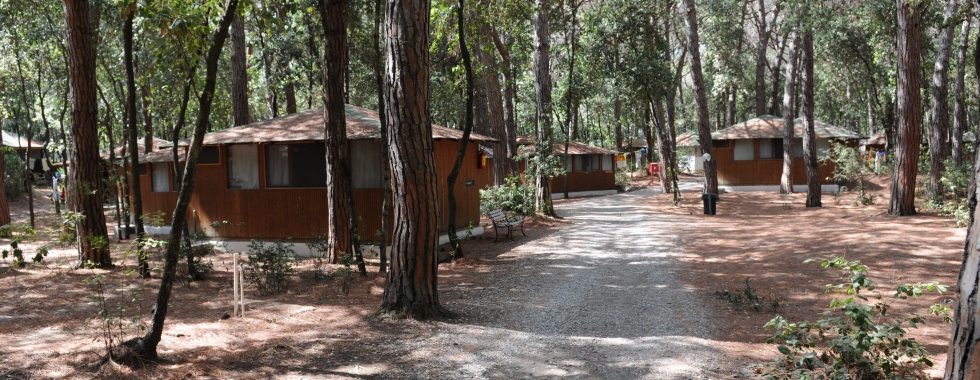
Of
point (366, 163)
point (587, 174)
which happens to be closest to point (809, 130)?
point (587, 174)

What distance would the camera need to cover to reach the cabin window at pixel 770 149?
28.5 metres

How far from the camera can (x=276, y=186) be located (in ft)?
44.0

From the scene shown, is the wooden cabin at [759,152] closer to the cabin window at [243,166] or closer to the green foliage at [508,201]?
the green foliage at [508,201]

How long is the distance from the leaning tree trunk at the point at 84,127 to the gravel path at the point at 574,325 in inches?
229

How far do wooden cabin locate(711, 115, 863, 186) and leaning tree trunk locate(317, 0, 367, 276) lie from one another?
2013 centimetres

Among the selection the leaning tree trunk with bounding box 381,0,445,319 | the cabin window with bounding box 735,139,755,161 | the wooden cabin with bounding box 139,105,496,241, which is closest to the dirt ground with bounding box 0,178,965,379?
the leaning tree trunk with bounding box 381,0,445,319

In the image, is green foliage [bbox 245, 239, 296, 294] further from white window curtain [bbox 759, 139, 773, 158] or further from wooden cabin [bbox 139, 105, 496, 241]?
white window curtain [bbox 759, 139, 773, 158]

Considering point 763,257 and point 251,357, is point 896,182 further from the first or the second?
point 251,357

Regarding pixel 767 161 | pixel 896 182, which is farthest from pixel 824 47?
pixel 896 182

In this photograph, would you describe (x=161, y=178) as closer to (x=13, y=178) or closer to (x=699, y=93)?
(x=699, y=93)

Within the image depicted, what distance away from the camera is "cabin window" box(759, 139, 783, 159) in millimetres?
28547

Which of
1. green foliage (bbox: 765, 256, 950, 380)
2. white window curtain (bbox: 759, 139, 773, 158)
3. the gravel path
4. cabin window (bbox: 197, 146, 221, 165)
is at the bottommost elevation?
the gravel path

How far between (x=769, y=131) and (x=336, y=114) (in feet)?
72.5

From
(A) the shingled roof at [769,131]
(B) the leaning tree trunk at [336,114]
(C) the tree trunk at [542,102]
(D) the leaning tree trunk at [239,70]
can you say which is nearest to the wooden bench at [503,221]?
(C) the tree trunk at [542,102]
